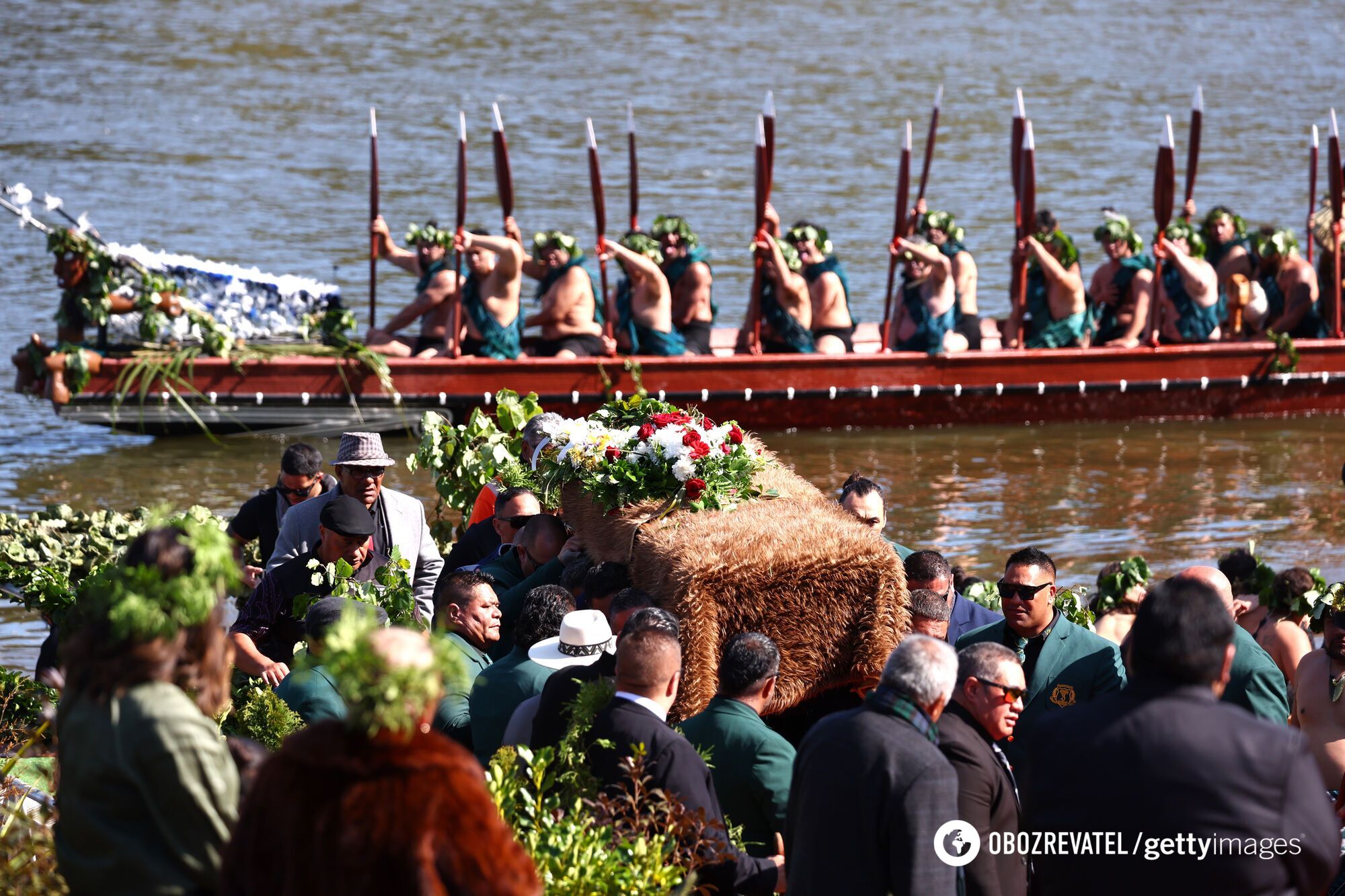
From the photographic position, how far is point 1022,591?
21.4 ft

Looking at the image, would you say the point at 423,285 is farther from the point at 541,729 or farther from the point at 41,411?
the point at 541,729

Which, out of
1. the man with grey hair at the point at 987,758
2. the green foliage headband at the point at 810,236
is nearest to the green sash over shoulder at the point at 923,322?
the green foliage headband at the point at 810,236

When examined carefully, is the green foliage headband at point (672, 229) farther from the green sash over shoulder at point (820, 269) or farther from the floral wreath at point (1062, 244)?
the floral wreath at point (1062, 244)

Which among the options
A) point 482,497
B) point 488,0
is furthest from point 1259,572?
point 488,0

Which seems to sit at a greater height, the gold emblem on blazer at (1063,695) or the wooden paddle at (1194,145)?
the wooden paddle at (1194,145)

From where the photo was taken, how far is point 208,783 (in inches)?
147

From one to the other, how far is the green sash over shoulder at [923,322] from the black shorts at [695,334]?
1.92m

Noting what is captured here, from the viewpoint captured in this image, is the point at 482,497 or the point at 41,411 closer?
the point at 482,497

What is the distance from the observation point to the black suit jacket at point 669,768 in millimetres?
4855

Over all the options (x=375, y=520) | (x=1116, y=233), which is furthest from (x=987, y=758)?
(x=1116, y=233)

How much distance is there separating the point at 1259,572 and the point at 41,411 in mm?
13381

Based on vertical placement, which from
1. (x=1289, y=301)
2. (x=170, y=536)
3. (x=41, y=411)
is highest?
(x=170, y=536)

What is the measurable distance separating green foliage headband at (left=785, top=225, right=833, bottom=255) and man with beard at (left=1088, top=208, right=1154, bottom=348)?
262cm

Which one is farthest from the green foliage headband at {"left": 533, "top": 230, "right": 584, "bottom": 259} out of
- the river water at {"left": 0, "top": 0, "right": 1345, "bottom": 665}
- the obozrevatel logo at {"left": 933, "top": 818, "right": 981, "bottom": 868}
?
the obozrevatel logo at {"left": 933, "top": 818, "right": 981, "bottom": 868}
